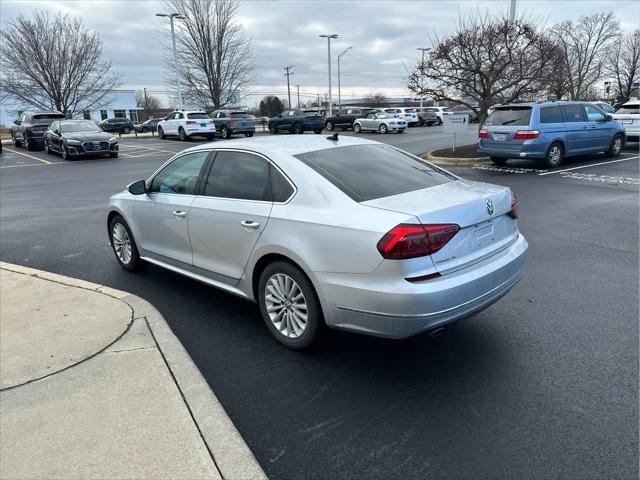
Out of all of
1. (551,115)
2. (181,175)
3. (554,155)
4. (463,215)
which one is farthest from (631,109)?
(181,175)

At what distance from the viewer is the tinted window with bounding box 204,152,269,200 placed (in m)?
3.95

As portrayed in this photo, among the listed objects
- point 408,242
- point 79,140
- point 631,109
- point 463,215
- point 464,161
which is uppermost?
point 631,109

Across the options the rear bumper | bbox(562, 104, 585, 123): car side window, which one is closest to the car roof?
the rear bumper

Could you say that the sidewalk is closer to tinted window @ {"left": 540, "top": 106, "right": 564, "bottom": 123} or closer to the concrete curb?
tinted window @ {"left": 540, "top": 106, "right": 564, "bottom": 123}

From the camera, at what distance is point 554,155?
13188mm

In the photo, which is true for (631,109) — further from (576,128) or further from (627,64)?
(627,64)

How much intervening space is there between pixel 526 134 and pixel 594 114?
2.99m

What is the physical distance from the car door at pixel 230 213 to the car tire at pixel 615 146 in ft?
47.7

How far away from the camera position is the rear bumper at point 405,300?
3.02 m

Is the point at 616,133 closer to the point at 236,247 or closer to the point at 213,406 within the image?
the point at 236,247

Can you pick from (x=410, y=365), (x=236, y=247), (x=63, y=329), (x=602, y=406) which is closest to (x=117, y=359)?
(x=63, y=329)

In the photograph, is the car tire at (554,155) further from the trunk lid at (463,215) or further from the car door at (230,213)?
the car door at (230,213)

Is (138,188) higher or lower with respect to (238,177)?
lower

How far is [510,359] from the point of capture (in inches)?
141
